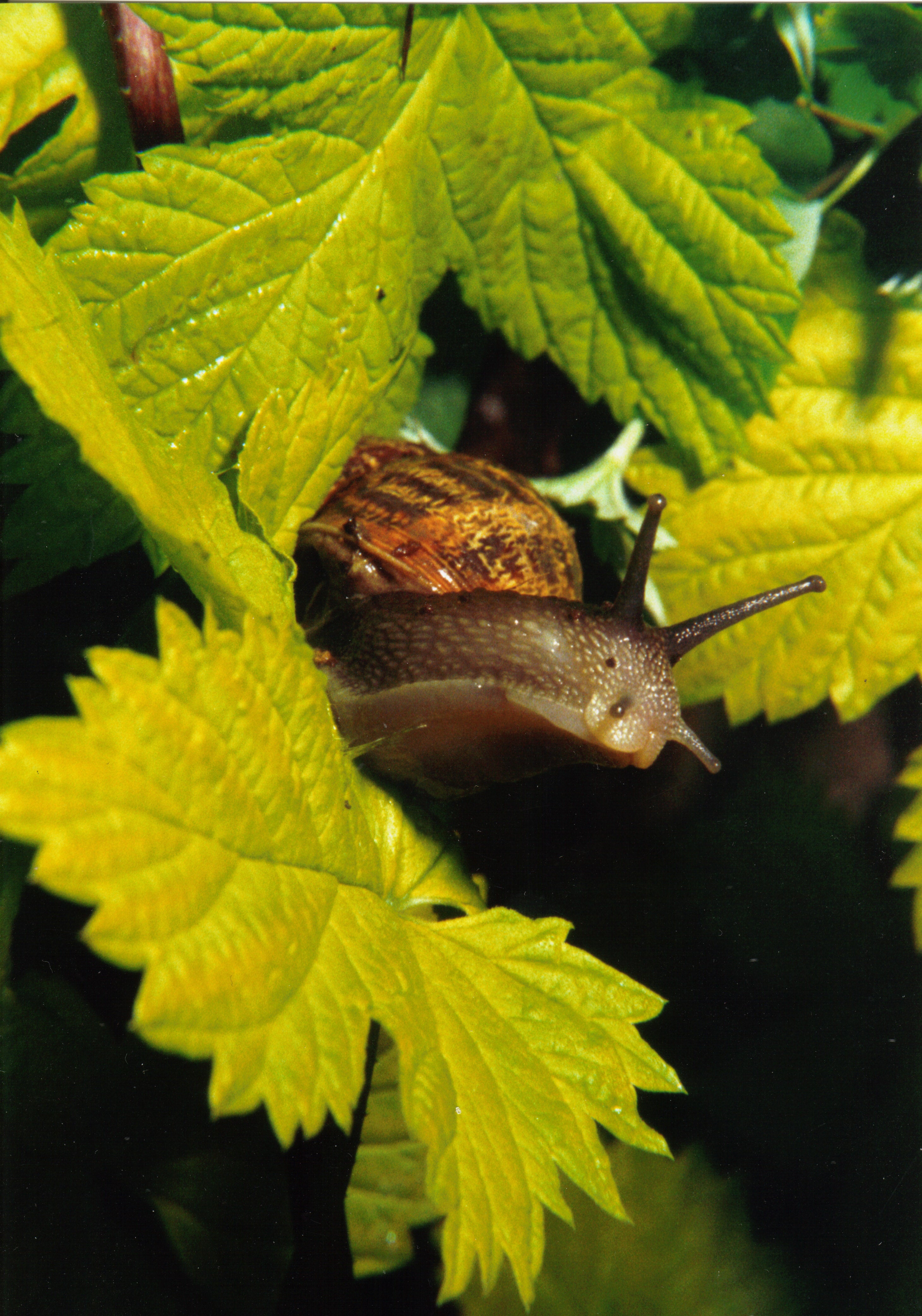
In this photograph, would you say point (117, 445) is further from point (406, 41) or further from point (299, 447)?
point (406, 41)

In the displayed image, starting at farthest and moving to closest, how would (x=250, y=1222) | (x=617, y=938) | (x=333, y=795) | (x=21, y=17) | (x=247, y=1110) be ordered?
(x=617, y=938)
(x=250, y=1222)
(x=21, y=17)
(x=333, y=795)
(x=247, y=1110)

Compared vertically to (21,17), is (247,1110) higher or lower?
lower

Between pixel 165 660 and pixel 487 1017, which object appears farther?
pixel 487 1017

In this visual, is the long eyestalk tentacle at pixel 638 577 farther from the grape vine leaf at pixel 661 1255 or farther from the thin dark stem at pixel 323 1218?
the grape vine leaf at pixel 661 1255

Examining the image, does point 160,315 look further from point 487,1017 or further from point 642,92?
point 487,1017

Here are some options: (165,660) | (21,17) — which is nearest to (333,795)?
(165,660)

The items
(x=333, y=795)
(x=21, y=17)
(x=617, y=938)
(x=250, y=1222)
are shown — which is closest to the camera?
(x=333, y=795)

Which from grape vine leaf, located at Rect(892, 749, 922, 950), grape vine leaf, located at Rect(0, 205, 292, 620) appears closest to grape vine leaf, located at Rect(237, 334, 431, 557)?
grape vine leaf, located at Rect(0, 205, 292, 620)

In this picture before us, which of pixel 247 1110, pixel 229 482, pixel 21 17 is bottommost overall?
pixel 247 1110
